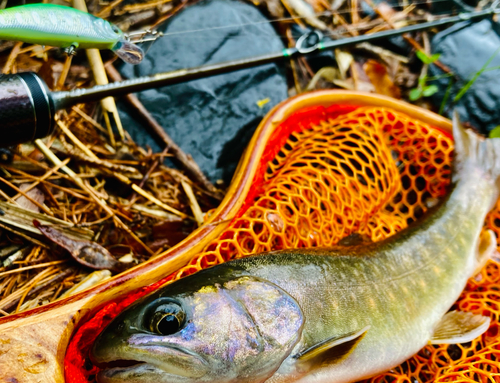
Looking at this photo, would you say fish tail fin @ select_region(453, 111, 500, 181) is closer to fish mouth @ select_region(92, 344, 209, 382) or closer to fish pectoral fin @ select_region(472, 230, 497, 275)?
fish pectoral fin @ select_region(472, 230, 497, 275)

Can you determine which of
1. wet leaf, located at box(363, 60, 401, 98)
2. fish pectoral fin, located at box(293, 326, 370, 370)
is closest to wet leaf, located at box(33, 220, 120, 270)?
fish pectoral fin, located at box(293, 326, 370, 370)

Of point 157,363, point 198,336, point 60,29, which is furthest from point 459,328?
point 60,29

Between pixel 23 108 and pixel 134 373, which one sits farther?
pixel 23 108

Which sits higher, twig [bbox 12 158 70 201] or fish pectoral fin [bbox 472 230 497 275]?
twig [bbox 12 158 70 201]

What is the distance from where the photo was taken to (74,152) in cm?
238

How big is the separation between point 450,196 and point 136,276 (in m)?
1.72

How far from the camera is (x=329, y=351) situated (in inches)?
62.1

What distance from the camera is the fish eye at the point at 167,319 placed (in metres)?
1.33

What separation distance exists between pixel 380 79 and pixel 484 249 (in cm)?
169

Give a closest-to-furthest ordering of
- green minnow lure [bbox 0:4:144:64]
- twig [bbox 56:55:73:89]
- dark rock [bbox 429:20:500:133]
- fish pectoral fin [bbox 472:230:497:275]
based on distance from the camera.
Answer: green minnow lure [bbox 0:4:144:64] < fish pectoral fin [bbox 472:230:497:275] < twig [bbox 56:55:73:89] < dark rock [bbox 429:20:500:133]

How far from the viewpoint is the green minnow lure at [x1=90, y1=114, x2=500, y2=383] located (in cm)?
133

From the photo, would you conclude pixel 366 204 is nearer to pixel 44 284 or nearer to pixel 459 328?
pixel 459 328

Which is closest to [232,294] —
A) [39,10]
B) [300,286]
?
[300,286]

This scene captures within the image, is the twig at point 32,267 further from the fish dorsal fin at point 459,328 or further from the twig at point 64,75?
the fish dorsal fin at point 459,328
